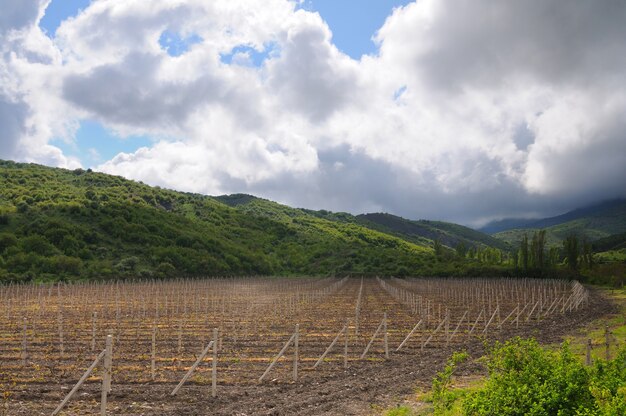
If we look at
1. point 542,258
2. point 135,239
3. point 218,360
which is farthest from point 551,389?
point 542,258

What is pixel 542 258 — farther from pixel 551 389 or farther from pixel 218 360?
pixel 551 389

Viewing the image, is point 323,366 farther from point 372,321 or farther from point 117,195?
point 117,195

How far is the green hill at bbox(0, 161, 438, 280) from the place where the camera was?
7306 centimetres

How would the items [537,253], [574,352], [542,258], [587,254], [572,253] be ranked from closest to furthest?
[574,352]
[572,253]
[542,258]
[537,253]
[587,254]

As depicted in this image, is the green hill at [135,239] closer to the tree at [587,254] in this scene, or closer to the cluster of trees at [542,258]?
the cluster of trees at [542,258]

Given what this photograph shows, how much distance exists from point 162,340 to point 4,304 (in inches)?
955

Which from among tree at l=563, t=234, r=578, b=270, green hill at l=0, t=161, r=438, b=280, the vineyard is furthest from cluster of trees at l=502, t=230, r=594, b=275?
the vineyard

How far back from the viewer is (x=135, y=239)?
87938 millimetres

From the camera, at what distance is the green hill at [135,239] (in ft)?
240

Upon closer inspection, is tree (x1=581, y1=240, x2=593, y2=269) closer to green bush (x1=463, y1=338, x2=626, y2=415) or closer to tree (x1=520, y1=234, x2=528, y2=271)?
tree (x1=520, y1=234, x2=528, y2=271)

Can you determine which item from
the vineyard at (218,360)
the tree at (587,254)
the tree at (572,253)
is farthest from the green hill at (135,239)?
the vineyard at (218,360)

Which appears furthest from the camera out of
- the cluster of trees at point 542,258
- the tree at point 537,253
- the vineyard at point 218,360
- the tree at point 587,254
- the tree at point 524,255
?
the tree at point 524,255

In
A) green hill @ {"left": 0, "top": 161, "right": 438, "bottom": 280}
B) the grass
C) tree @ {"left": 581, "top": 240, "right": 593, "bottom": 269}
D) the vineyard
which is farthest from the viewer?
tree @ {"left": 581, "top": 240, "right": 593, "bottom": 269}

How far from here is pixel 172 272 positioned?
80938 mm
